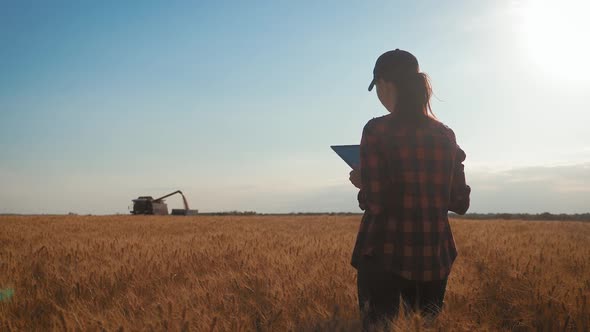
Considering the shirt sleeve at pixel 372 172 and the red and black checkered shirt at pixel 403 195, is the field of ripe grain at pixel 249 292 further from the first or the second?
the shirt sleeve at pixel 372 172

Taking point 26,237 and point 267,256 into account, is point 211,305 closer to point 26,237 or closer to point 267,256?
point 267,256

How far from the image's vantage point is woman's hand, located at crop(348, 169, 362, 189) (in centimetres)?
214

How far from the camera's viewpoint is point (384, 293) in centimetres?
207

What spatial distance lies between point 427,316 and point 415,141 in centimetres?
90

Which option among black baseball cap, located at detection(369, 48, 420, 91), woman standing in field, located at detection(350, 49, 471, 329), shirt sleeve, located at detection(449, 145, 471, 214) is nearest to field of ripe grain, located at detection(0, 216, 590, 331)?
woman standing in field, located at detection(350, 49, 471, 329)

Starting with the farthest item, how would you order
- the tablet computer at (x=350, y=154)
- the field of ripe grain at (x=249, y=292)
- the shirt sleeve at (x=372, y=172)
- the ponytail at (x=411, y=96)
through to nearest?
the field of ripe grain at (x=249, y=292) → the tablet computer at (x=350, y=154) → the ponytail at (x=411, y=96) → the shirt sleeve at (x=372, y=172)

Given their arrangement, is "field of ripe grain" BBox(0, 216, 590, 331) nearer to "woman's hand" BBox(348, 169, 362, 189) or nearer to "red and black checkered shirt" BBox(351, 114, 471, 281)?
"red and black checkered shirt" BBox(351, 114, 471, 281)

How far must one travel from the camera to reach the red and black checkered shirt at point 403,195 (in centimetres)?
196

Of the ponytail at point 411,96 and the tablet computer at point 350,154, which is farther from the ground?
the ponytail at point 411,96

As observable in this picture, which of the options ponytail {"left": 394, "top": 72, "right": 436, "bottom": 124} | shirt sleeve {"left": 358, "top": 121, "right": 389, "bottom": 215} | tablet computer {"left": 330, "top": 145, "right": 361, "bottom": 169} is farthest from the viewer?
tablet computer {"left": 330, "top": 145, "right": 361, "bottom": 169}

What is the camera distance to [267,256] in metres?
4.72

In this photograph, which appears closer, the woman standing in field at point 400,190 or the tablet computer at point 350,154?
the woman standing in field at point 400,190

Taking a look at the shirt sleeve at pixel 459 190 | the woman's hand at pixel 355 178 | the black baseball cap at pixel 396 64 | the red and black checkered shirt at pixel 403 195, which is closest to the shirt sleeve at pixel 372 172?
the red and black checkered shirt at pixel 403 195

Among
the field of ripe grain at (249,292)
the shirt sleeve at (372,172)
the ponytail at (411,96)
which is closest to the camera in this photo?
the shirt sleeve at (372,172)
